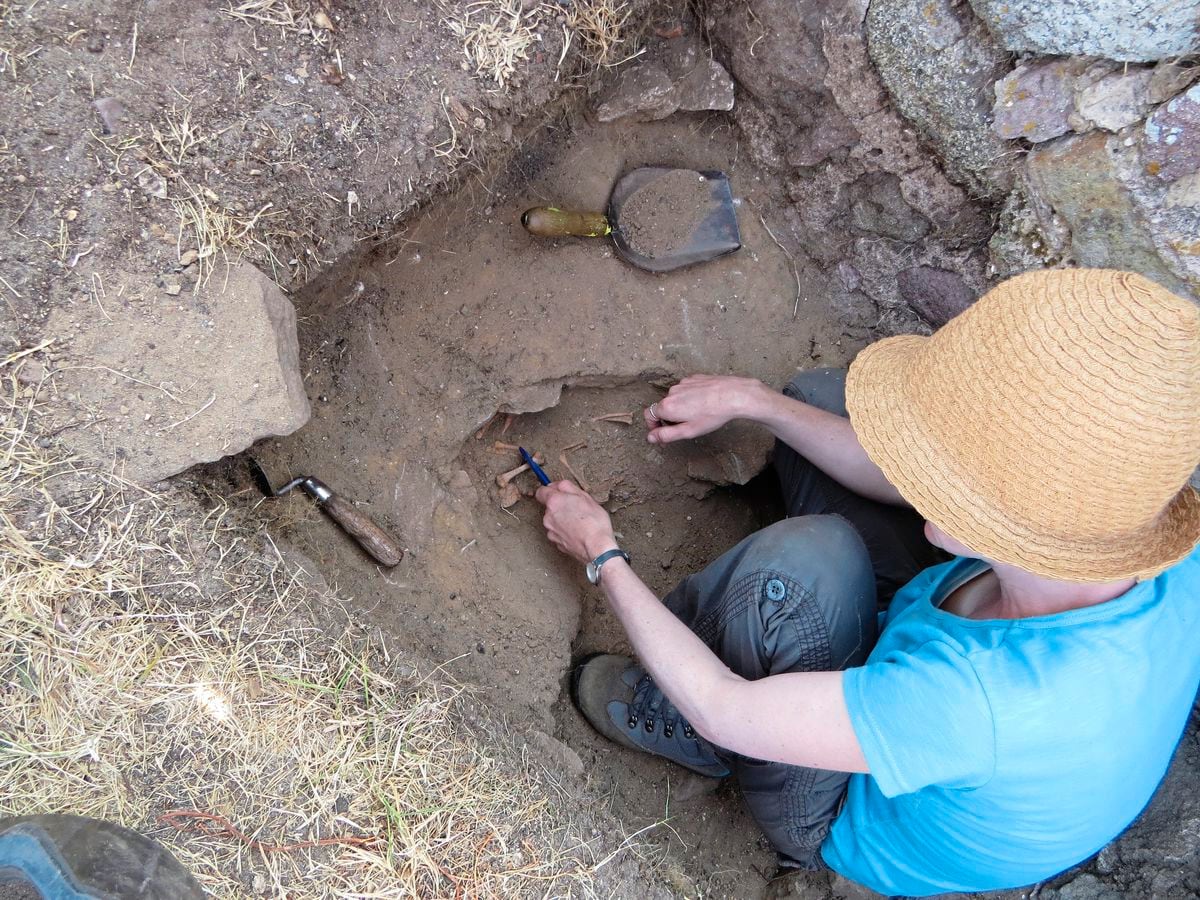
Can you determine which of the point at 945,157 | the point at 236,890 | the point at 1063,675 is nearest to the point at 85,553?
the point at 236,890

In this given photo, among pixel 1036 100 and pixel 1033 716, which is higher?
pixel 1036 100

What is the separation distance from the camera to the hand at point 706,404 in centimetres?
262

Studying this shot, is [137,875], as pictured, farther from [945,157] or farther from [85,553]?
[945,157]

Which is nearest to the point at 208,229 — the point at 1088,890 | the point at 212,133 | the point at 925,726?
the point at 212,133

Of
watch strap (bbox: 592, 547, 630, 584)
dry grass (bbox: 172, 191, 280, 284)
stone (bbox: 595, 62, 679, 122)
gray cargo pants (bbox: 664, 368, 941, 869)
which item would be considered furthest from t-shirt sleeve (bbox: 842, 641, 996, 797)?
stone (bbox: 595, 62, 679, 122)

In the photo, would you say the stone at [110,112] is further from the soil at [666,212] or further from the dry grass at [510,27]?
the soil at [666,212]

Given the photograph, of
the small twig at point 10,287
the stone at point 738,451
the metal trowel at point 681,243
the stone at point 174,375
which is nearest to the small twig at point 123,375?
the stone at point 174,375

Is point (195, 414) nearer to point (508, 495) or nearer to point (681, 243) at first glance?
point (508, 495)

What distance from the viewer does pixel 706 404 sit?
2.63 metres

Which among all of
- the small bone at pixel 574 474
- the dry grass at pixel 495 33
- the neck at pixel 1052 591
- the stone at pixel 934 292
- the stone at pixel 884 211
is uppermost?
the dry grass at pixel 495 33

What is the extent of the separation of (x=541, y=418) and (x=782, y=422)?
907 mm

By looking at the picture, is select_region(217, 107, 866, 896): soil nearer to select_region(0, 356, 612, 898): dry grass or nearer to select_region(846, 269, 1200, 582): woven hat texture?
select_region(0, 356, 612, 898): dry grass

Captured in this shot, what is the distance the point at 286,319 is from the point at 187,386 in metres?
0.30

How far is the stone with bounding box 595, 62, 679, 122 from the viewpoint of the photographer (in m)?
2.70
